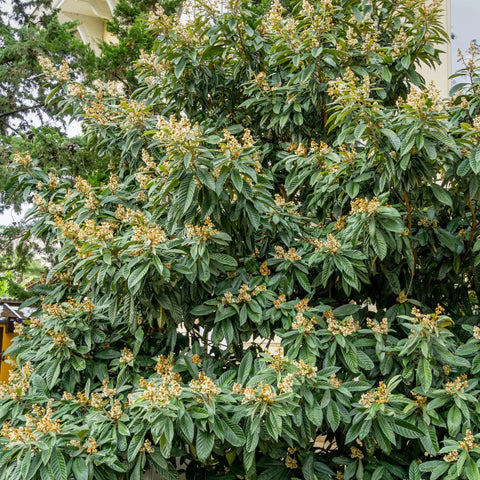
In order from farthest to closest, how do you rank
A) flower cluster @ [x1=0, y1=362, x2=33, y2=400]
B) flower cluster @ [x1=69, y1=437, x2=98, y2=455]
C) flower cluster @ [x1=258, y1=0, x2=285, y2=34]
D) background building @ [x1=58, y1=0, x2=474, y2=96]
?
background building @ [x1=58, y1=0, x2=474, y2=96]
flower cluster @ [x1=258, y1=0, x2=285, y2=34]
flower cluster @ [x1=0, y1=362, x2=33, y2=400]
flower cluster @ [x1=69, y1=437, x2=98, y2=455]

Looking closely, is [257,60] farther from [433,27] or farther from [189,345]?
[189,345]

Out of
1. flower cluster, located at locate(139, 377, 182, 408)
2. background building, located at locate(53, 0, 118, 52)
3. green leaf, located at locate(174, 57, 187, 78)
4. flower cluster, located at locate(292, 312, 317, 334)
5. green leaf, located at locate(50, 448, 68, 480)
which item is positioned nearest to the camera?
flower cluster, located at locate(139, 377, 182, 408)

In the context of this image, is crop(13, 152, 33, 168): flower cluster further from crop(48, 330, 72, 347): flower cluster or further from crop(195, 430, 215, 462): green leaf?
crop(195, 430, 215, 462): green leaf

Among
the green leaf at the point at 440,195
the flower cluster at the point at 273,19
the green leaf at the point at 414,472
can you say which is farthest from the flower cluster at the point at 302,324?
the flower cluster at the point at 273,19

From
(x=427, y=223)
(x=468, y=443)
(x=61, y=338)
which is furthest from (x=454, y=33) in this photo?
(x=61, y=338)

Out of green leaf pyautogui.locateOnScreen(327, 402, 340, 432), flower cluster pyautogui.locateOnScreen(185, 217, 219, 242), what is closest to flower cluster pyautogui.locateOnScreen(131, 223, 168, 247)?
flower cluster pyautogui.locateOnScreen(185, 217, 219, 242)

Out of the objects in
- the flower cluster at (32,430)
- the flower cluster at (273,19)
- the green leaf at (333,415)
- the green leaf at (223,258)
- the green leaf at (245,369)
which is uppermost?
the flower cluster at (273,19)

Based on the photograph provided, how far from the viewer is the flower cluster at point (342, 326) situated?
2441 millimetres

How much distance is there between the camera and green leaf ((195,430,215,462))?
2062 mm

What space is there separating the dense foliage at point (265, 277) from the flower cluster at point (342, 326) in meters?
0.01

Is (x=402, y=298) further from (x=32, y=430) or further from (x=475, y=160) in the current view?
(x=32, y=430)

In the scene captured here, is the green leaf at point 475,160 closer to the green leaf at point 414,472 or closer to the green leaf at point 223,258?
the green leaf at point 223,258

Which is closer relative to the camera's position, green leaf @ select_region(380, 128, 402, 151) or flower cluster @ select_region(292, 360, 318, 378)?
flower cluster @ select_region(292, 360, 318, 378)

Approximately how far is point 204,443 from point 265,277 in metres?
0.95
